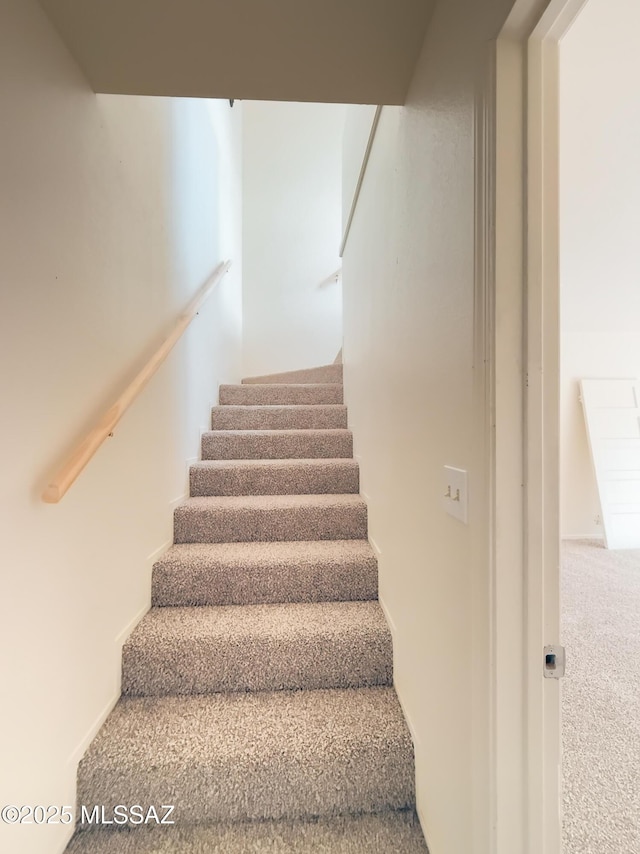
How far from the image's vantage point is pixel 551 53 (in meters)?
0.63

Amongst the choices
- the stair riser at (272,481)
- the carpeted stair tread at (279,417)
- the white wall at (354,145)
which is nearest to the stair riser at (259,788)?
the stair riser at (272,481)

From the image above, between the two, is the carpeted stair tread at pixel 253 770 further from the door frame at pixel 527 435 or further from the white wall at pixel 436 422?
the door frame at pixel 527 435

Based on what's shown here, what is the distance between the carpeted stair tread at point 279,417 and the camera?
2633mm

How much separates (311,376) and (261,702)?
8.30ft

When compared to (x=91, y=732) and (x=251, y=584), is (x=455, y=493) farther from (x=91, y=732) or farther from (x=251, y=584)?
(x=91, y=732)

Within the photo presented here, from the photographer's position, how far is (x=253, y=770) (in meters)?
1.04

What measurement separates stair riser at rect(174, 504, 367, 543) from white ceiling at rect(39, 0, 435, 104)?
1582mm

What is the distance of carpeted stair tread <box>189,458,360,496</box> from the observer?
208 cm

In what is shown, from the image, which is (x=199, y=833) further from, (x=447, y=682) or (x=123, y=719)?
(x=447, y=682)

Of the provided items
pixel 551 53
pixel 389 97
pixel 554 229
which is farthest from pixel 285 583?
pixel 389 97

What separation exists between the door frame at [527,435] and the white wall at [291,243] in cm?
365

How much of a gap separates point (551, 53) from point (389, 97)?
73cm

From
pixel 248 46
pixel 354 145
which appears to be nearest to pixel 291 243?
pixel 354 145

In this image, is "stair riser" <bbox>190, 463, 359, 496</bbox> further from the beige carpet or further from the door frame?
the door frame
